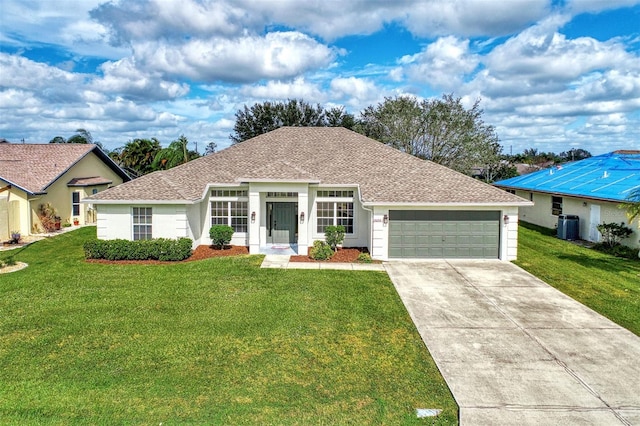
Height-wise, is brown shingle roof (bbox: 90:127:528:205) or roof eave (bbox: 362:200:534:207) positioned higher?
brown shingle roof (bbox: 90:127:528:205)

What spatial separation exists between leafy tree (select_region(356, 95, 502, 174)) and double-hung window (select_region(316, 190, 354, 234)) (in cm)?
2359

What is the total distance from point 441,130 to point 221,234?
29225 mm

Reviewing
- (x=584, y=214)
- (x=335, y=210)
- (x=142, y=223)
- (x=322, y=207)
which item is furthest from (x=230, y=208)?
(x=584, y=214)

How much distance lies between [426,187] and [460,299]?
717 centimetres

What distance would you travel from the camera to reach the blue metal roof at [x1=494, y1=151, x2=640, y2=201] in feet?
70.9

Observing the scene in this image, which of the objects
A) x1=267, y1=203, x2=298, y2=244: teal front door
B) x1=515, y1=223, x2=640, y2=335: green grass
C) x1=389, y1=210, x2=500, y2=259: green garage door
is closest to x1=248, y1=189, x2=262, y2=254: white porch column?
x1=267, y1=203, x2=298, y2=244: teal front door

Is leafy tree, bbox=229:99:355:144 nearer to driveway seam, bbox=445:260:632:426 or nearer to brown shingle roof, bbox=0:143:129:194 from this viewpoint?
brown shingle roof, bbox=0:143:129:194

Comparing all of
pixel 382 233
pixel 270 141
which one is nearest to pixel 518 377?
pixel 382 233

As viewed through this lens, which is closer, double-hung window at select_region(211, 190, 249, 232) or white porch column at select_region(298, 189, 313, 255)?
white porch column at select_region(298, 189, 313, 255)

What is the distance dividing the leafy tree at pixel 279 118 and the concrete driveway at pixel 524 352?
2971cm

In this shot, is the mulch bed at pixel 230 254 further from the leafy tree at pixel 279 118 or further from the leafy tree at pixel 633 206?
the leafy tree at pixel 279 118

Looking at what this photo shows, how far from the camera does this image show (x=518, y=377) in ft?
26.4

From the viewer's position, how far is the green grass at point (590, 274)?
472 inches

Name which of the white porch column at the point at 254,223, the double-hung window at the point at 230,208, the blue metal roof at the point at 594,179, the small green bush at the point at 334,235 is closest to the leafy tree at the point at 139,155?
the double-hung window at the point at 230,208
